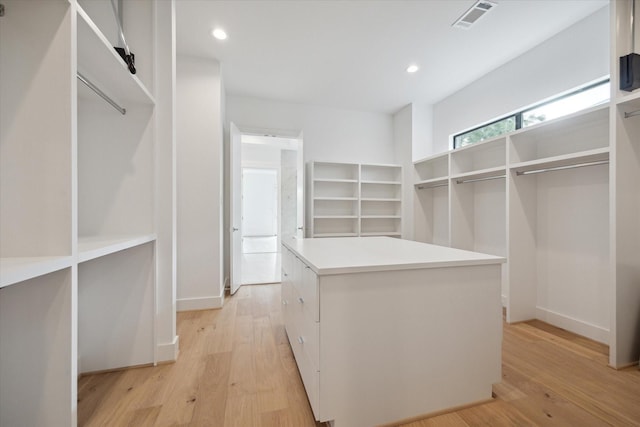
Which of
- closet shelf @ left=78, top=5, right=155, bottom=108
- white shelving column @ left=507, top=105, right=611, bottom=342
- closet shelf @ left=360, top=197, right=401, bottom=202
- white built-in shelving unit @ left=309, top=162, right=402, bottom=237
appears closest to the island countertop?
closet shelf @ left=78, top=5, right=155, bottom=108

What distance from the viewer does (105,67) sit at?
1.32 m

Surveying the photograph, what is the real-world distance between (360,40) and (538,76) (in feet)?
6.15

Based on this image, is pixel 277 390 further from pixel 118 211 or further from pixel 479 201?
pixel 479 201

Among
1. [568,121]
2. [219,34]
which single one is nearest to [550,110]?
[568,121]

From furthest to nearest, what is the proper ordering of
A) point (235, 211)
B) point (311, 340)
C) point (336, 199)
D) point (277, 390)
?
point (336, 199) < point (235, 211) < point (277, 390) < point (311, 340)

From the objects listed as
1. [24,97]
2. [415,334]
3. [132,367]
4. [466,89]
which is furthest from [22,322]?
[466,89]

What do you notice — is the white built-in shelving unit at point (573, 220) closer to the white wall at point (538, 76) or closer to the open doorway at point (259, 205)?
the white wall at point (538, 76)

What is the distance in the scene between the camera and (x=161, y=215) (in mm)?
1782

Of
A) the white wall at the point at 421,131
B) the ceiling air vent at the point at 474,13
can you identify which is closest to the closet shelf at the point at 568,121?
the ceiling air vent at the point at 474,13

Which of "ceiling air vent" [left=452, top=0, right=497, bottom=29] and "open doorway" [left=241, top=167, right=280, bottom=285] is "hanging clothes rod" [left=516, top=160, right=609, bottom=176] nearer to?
"ceiling air vent" [left=452, top=0, right=497, bottom=29]

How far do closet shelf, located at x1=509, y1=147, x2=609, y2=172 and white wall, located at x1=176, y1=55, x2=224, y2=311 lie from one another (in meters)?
3.09

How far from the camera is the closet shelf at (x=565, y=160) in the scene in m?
1.86

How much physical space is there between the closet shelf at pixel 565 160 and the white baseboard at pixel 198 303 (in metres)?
3.35

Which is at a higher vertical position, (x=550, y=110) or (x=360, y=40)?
(x=360, y=40)
